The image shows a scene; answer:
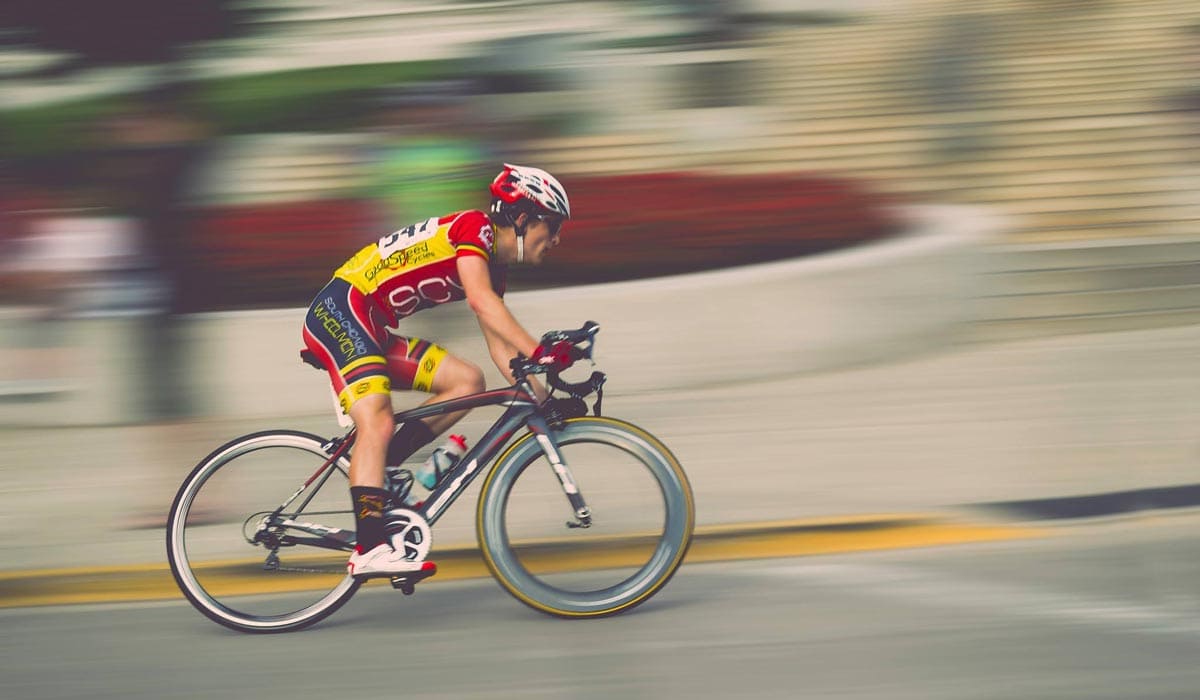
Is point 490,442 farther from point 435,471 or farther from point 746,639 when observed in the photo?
point 746,639

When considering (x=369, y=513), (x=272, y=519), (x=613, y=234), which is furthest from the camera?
(x=613, y=234)

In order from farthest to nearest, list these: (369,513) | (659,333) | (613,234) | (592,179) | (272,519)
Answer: (592,179) → (613,234) → (659,333) → (272,519) → (369,513)

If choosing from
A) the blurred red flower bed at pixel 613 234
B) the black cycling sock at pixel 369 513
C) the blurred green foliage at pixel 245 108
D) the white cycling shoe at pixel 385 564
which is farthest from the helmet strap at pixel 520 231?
the blurred red flower bed at pixel 613 234

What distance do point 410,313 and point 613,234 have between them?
200 inches

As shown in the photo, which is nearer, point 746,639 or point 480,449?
point 746,639

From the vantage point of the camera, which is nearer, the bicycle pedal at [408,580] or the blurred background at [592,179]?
the bicycle pedal at [408,580]

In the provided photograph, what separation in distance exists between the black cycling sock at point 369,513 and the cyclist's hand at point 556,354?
0.72m

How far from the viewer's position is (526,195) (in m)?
5.30

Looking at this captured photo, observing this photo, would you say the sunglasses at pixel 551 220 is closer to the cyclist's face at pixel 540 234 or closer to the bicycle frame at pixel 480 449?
the cyclist's face at pixel 540 234

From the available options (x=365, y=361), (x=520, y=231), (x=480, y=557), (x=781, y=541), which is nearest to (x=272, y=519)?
(x=365, y=361)

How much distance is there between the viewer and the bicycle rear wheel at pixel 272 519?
5582mm

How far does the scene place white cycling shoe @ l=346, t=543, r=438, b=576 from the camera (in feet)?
17.7

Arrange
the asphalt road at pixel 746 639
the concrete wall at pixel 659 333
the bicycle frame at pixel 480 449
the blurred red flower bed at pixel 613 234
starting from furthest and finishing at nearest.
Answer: the blurred red flower bed at pixel 613 234 → the concrete wall at pixel 659 333 → the bicycle frame at pixel 480 449 → the asphalt road at pixel 746 639

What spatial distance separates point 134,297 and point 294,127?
2.06 m
